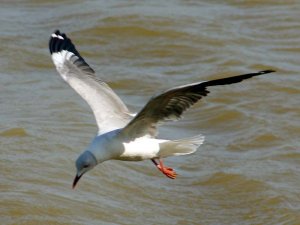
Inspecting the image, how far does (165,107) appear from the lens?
7.11 meters

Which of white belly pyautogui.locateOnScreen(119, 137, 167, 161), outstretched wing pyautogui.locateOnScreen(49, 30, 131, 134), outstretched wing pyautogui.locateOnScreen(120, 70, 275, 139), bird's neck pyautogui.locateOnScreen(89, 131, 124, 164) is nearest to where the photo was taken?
outstretched wing pyautogui.locateOnScreen(120, 70, 275, 139)

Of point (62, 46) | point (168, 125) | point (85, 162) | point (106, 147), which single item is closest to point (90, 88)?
point (62, 46)

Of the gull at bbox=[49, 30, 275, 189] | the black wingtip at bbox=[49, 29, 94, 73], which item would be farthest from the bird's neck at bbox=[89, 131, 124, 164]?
the black wingtip at bbox=[49, 29, 94, 73]

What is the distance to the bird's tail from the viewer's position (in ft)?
24.7

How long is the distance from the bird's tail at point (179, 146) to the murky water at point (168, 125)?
55.6 inches

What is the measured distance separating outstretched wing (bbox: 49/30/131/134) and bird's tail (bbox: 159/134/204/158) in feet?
1.28

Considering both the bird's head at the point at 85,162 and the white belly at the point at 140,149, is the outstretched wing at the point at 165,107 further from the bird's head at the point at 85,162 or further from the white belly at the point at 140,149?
the bird's head at the point at 85,162

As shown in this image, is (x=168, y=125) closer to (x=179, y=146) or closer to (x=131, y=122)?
(x=179, y=146)

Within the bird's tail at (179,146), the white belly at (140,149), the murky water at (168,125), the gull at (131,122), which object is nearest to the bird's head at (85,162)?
the gull at (131,122)

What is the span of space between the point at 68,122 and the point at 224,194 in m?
2.34

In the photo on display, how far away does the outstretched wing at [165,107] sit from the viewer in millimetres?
6668

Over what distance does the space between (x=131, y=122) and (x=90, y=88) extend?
1092 millimetres

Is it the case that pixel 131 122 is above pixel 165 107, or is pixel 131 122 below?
below

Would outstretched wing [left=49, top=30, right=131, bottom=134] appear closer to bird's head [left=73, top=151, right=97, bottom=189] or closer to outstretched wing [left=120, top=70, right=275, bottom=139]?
outstretched wing [left=120, top=70, right=275, bottom=139]
